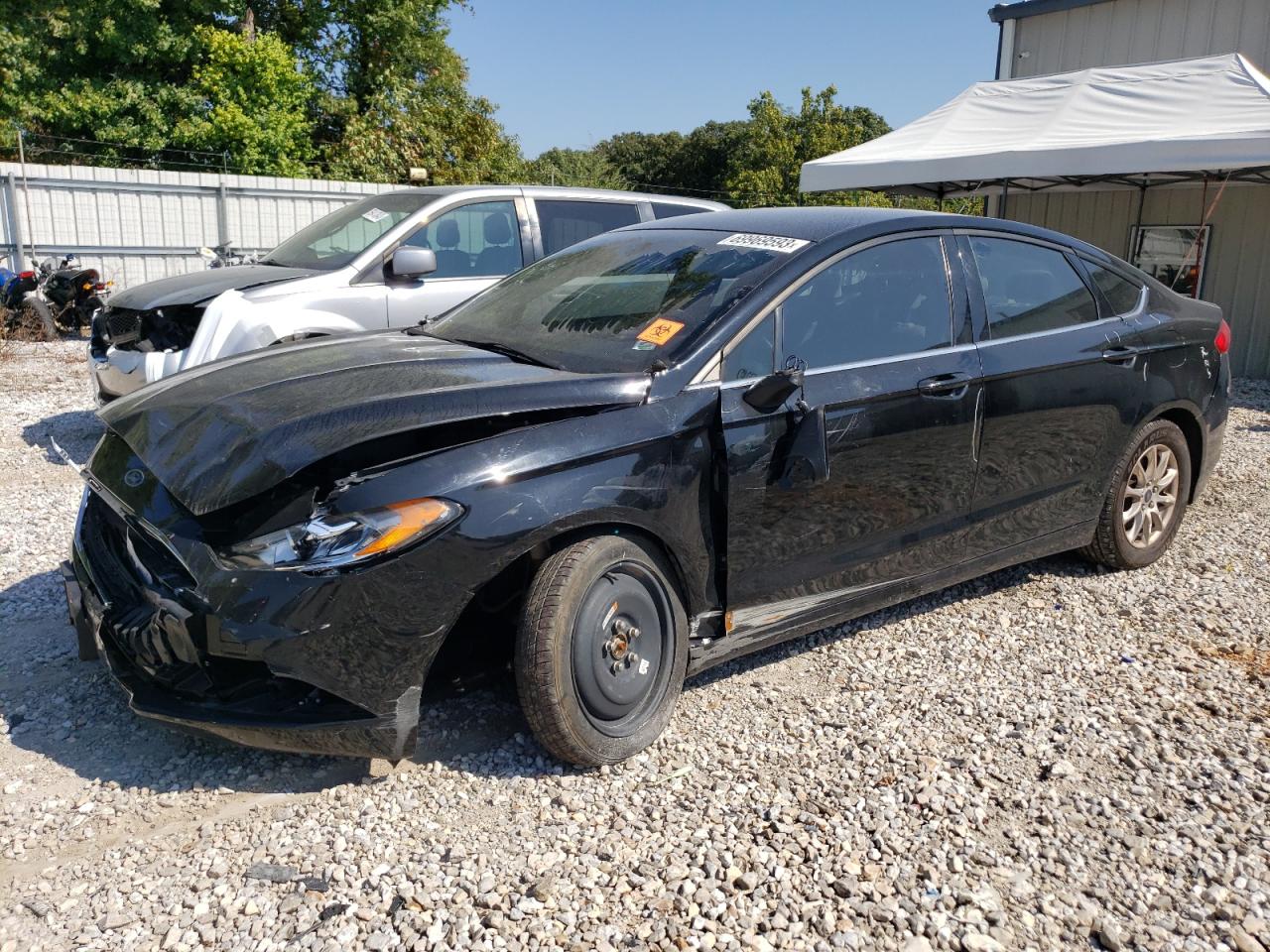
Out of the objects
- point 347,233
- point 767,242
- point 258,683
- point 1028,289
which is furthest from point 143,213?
point 258,683

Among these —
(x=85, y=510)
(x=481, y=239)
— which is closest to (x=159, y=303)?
(x=481, y=239)

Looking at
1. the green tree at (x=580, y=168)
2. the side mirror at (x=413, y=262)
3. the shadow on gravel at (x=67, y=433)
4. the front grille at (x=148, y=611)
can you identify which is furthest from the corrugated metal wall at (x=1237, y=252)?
the green tree at (x=580, y=168)

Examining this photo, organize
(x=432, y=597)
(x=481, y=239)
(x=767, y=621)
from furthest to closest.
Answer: (x=481, y=239)
(x=767, y=621)
(x=432, y=597)

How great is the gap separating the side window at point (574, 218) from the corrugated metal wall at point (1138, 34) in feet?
31.4

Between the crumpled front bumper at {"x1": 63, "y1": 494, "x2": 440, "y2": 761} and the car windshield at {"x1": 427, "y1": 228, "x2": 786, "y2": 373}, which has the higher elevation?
the car windshield at {"x1": 427, "y1": 228, "x2": 786, "y2": 373}

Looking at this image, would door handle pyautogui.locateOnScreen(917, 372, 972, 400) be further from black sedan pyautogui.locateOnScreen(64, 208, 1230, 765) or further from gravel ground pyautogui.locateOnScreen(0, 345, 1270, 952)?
gravel ground pyautogui.locateOnScreen(0, 345, 1270, 952)

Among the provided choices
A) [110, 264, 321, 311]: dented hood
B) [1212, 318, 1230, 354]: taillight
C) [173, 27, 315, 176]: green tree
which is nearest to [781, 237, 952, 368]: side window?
[1212, 318, 1230, 354]: taillight

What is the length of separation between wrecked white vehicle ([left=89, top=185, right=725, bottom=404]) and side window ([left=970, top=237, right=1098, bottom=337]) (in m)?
3.45

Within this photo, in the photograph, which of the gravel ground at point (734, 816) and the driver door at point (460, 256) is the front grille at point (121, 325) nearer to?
the driver door at point (460, 256)

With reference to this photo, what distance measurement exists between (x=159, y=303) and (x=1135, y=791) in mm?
6054

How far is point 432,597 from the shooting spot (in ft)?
9.11

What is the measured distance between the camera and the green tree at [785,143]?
27859 mm

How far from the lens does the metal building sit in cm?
1230

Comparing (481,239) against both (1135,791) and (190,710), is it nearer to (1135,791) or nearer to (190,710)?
(190,710)
